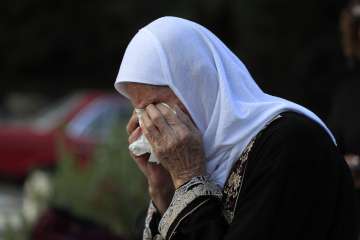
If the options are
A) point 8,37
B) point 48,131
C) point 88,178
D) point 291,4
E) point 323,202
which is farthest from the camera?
point 8,37

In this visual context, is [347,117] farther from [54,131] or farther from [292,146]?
[54,131]

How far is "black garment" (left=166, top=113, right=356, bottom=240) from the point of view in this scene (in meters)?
1.99

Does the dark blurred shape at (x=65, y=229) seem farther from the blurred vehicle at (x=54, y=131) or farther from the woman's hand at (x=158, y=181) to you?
the blurred vehicle at (x=54, y=131)

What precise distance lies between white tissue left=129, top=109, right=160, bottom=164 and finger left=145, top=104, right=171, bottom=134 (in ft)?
0.25

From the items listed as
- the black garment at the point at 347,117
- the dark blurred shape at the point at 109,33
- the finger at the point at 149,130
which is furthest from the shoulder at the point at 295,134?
the dark blurred shape at the point at 109,33

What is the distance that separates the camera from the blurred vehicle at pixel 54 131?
31.5 ft

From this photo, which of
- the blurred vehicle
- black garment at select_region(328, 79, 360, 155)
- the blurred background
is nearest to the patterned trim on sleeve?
the blurred background

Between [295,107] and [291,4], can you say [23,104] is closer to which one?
[291,4]

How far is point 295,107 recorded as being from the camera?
2.13 meters

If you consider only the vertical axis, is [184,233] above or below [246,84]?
below

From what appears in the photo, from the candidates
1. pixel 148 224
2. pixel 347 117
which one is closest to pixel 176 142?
pixel 148 224

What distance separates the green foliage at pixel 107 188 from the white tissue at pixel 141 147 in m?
2.55

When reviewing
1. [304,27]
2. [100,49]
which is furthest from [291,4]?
[100,49]

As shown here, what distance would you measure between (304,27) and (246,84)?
6.44 m
